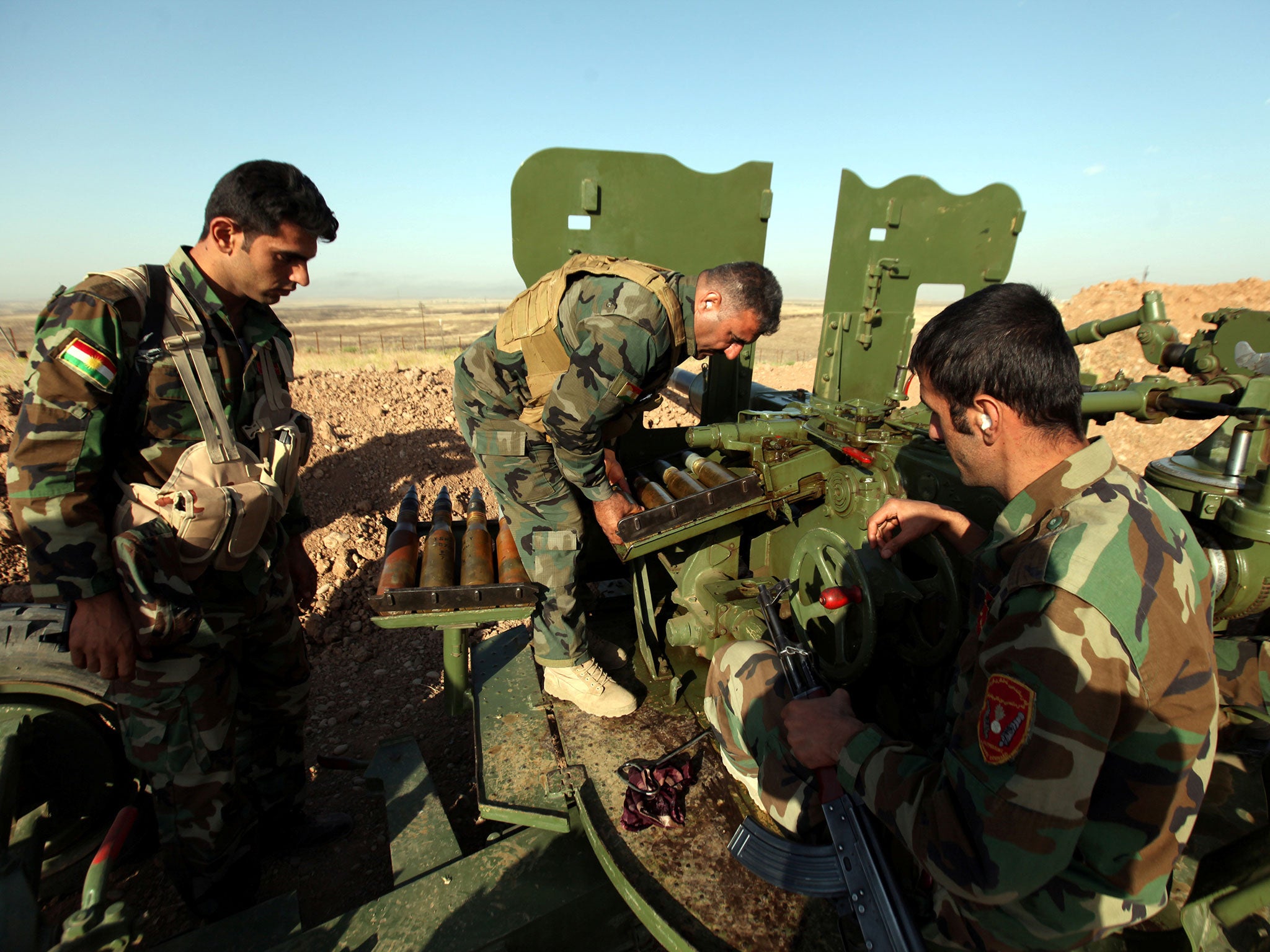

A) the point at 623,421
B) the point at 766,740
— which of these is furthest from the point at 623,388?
the point at 766,740

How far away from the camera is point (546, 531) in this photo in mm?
3188

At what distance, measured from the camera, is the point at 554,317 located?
2857 millimetres

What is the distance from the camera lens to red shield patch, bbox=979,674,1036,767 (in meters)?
1.18

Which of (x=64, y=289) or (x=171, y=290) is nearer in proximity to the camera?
(x=64, y=289)

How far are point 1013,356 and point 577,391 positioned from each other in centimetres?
161

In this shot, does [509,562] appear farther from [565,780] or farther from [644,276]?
[644,276]

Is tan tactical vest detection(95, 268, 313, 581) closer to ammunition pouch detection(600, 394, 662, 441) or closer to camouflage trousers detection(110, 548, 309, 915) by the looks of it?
camouflage trousers detection(110, 548, 309, 915)

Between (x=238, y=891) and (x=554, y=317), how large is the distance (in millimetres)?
2700

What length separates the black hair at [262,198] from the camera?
224cm

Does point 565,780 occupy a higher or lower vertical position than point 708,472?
lower

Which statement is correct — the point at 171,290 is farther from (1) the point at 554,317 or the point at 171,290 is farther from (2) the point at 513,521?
(2) the point at 513,521

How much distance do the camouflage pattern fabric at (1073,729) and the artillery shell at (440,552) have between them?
6.69 feet

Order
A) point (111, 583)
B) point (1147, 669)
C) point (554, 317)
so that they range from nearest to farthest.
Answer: point (1147, 669) < point (111, 583) < point (554, 317)

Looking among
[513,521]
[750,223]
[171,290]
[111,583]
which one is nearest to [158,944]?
[111,583]
